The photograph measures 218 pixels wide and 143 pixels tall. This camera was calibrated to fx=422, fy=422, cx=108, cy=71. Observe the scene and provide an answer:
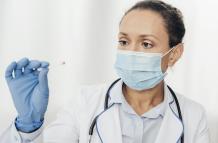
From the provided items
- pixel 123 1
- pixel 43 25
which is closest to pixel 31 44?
pixel 43 25

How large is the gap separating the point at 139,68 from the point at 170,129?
0.25 metres

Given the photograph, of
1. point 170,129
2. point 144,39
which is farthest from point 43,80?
point 170,129

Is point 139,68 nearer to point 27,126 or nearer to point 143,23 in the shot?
point 143,23

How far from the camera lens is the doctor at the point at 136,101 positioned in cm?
150

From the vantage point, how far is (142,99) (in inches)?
64.2

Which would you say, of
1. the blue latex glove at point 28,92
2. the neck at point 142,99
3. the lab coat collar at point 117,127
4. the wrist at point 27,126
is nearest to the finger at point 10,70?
the blue latex glove at point 28,92

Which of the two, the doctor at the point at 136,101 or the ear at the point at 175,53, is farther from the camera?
the ear at the point at 175,53

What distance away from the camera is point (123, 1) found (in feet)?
6.68

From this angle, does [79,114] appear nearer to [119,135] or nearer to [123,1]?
[119,135]

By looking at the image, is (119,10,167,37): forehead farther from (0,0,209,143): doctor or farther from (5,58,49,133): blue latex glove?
(5,58,49,133): blue latex glove

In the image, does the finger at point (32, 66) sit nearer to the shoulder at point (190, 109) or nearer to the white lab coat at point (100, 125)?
the white lab coat at point (100, 125)

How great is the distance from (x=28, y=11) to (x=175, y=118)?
2.93ft

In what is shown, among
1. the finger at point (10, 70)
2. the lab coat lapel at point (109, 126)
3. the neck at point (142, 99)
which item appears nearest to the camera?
the finger at point (10, 70)

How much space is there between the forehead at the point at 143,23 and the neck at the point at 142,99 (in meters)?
0.23
